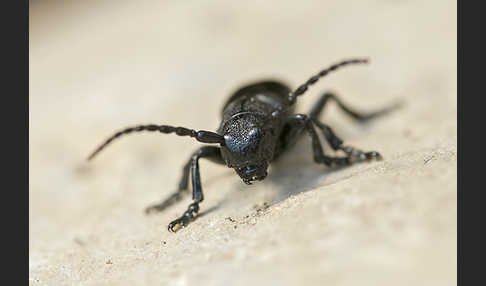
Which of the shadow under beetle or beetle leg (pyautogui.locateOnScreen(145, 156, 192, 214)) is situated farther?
beetle leg (pyautogui.locateOnScreen(145, 156, 192, 214))

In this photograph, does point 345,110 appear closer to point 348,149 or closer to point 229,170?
point 348,149

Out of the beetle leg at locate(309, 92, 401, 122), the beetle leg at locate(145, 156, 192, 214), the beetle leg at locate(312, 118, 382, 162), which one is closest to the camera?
the beetle leg at locate(312, 118, 382, 162)

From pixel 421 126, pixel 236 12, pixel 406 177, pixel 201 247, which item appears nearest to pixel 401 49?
pixel 421 126

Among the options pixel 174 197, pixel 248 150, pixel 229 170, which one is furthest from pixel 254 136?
pixel 229 170

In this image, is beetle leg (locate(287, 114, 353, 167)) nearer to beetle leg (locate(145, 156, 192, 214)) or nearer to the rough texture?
the rough texture

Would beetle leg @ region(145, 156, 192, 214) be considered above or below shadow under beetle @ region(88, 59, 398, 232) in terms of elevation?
below

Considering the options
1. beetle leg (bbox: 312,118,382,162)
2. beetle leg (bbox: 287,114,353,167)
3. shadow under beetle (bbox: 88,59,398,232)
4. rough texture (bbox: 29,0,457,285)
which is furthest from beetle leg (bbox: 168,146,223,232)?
beetle leg (bbox: 312,118,382,162)
